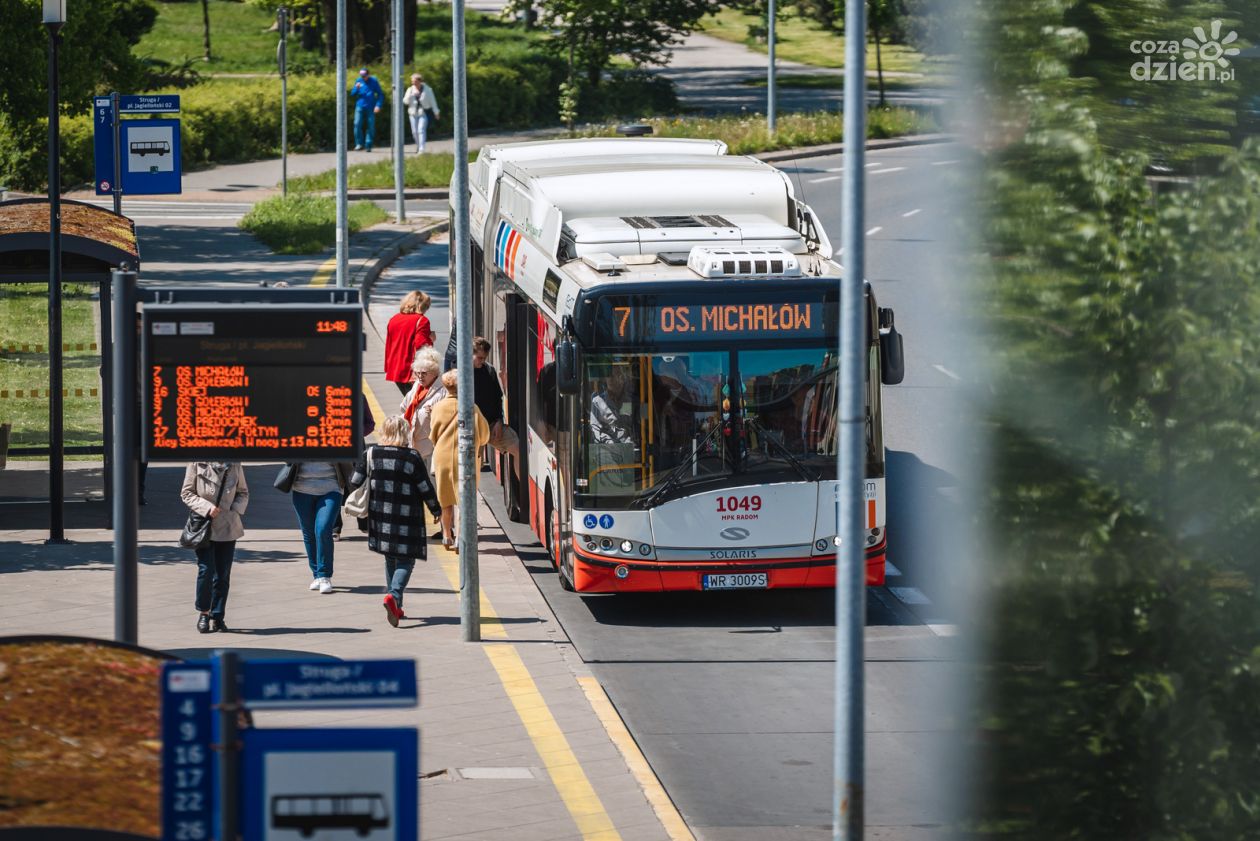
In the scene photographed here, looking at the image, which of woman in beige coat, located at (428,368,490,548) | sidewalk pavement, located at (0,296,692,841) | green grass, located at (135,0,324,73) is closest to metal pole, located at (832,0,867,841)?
sidewalk pavement, located at (0,296,692,841)

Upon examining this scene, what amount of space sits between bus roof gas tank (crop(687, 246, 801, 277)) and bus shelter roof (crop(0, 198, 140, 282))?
15.9ft

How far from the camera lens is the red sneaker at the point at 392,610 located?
1360 centimetres

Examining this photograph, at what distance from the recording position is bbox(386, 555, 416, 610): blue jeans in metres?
13.7

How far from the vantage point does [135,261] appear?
16.2m

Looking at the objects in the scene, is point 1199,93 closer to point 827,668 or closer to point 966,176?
point 966,176

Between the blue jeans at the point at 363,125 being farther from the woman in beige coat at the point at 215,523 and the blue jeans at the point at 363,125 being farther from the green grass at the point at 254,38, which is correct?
the woman in beige coat at the point at 215,523

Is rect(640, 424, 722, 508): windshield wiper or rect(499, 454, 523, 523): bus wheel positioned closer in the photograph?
rect(640, 424, 722, 508): windshield wiper

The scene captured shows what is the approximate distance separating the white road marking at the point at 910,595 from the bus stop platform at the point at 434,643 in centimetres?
270

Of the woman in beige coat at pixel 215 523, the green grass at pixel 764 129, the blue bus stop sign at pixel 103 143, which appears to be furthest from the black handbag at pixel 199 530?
the green grass at pixel 764 129

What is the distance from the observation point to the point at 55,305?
15.9 meters

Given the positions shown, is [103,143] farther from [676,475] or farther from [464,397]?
[676,475]

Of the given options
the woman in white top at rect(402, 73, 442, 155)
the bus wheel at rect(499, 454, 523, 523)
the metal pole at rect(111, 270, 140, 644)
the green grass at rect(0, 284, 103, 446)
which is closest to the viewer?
the metal pole at rect(111, 270, 140, 644)

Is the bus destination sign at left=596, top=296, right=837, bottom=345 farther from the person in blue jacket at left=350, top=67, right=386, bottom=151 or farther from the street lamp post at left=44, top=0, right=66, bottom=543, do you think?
the person in blue jacket at left=350, top=67, right=386, bottom=151
